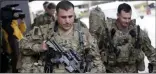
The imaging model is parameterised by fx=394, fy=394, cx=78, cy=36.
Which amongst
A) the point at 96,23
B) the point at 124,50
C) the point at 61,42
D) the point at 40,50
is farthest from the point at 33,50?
the point at 96,23

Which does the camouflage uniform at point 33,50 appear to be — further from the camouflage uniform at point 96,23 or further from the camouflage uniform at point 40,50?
the camouflage uniform at point 96,23

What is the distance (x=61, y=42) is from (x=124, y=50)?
4.37 feet

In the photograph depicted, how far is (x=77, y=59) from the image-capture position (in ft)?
12.9

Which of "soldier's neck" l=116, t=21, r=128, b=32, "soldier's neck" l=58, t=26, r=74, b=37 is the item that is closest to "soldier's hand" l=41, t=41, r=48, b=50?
"soldier's neck" l=58, t=26, r=74, b=37

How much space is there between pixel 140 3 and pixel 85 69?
1869 cm

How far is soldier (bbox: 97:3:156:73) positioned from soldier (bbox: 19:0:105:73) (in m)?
1.07

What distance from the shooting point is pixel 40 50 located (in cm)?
399

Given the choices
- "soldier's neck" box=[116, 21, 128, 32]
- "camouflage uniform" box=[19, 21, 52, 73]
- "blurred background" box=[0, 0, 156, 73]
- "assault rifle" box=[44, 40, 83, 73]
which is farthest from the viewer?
"blurred background" box=[0, 0, 156, 73]

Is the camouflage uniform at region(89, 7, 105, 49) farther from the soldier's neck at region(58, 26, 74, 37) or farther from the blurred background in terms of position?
the blurred background

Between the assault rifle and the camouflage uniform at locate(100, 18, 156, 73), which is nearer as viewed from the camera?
the assault rifle

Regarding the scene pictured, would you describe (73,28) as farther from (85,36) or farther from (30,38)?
(30,38)

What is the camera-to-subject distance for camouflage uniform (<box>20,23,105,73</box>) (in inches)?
157

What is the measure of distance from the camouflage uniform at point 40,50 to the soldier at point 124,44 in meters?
1.07

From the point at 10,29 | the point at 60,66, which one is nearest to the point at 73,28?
the point at 60,66
